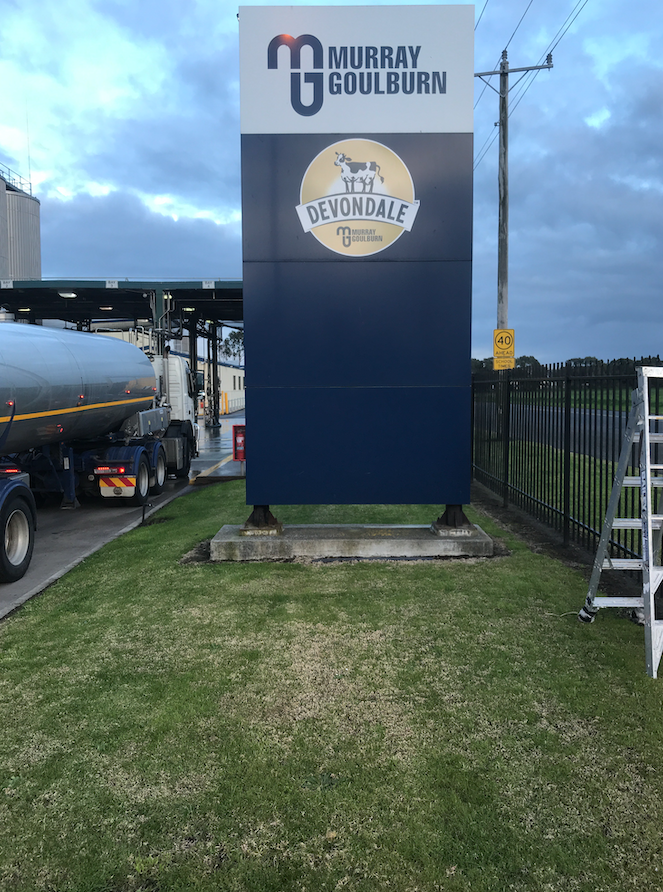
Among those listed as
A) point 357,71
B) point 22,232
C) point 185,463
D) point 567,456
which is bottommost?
point 185,463

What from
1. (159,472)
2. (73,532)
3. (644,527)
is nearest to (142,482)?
(159,472)

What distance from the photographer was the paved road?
23.1ft

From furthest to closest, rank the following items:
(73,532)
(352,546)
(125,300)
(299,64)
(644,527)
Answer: (125,300) → (73,532) → (352,546) → (299,64) → (644,527)

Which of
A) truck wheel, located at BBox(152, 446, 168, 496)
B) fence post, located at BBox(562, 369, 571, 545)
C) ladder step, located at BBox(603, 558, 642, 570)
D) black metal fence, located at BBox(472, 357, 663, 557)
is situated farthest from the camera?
truck wheel, located at BBox(152, 446, 168, 496)

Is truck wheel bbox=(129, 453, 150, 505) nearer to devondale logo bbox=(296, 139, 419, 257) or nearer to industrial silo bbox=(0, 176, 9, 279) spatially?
devondale logo bbox=(296, 139, 419, 257)

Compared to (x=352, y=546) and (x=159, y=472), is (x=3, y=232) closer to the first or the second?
(x=159, y=472)

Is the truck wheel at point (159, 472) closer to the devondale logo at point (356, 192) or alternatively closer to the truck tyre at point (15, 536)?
the truck tyre at point (15, 536)

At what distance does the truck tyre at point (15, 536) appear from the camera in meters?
7.05

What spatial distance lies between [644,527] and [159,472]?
11.2m

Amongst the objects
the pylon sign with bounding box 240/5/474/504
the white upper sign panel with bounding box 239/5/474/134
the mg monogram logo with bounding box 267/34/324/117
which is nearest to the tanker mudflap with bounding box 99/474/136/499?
the pylon sign with bounding box 240/5/474/504

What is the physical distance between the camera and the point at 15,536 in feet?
24.7

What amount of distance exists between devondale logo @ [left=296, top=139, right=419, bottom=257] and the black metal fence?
9.05 ft

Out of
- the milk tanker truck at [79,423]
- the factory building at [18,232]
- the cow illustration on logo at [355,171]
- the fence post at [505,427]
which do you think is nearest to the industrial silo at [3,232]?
the factory building at [18,232]

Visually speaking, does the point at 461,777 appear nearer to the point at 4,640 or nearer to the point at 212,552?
the point at 4,640
